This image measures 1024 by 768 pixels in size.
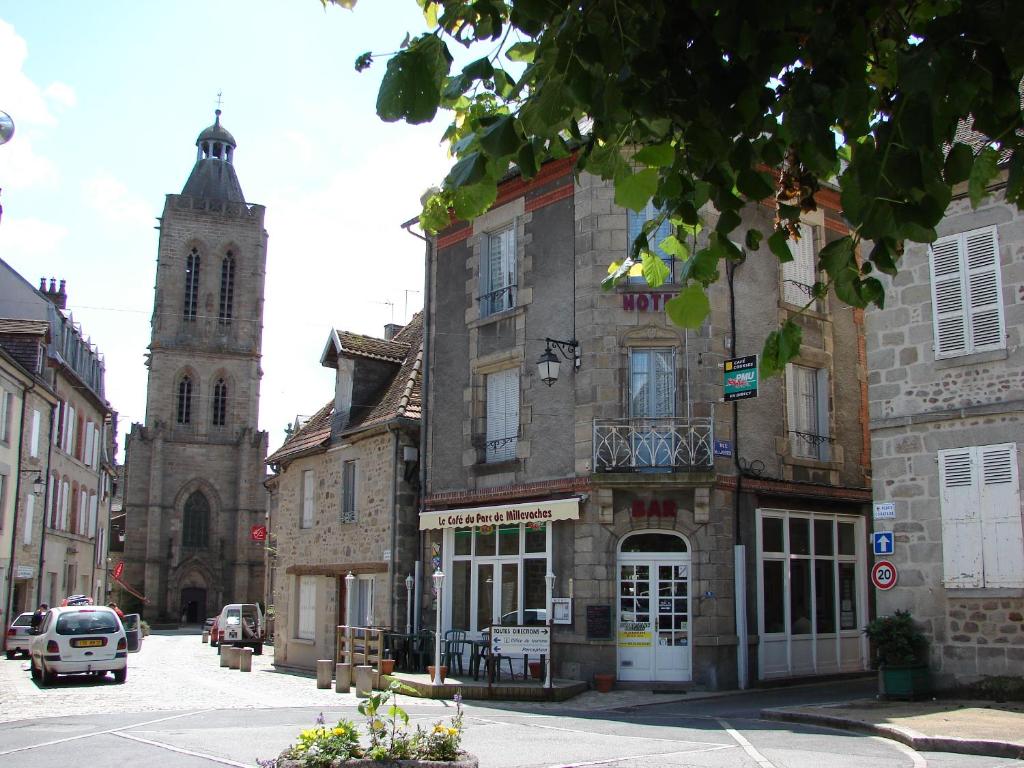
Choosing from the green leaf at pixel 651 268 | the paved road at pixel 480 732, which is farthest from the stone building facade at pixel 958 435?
the green leaf at pixel 651 268

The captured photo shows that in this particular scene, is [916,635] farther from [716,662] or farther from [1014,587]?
[716,662]

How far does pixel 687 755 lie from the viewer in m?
10.1

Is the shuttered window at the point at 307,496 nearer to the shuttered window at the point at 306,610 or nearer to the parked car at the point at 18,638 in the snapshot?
the shuttered window at the point at 306,610

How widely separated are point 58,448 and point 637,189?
36839 millimetres

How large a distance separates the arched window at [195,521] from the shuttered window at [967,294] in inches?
2270

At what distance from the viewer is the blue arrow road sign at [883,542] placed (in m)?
14.5

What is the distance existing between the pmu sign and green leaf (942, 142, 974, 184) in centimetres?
Answer: 1265

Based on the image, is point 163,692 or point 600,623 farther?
point 163,692

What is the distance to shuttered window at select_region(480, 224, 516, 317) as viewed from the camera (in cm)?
1994

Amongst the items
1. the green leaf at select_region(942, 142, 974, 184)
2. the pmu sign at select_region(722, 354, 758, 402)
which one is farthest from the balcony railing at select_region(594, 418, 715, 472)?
the green leaf at select_region(942, 142, 974, 184)

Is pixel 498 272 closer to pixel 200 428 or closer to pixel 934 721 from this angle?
pixel 934 721

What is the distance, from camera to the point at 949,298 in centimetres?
1430

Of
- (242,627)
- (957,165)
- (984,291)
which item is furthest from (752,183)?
(242,627)

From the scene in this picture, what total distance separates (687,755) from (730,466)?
795cm
